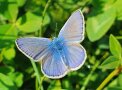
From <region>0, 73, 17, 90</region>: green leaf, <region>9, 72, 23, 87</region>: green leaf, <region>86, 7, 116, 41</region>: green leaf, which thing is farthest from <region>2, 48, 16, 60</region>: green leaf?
<region>86, 7, 116, 41</region>: green leaf

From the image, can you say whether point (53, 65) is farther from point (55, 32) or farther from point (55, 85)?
point (55, 32)

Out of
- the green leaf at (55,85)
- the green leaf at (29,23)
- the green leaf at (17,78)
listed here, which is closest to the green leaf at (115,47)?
the green leaf at (55,85)

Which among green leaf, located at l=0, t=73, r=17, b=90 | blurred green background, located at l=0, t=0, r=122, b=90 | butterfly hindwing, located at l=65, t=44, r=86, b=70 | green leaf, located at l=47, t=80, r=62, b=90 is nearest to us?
butterfly hindwing, located at l=65, t=44, r=86, b=70

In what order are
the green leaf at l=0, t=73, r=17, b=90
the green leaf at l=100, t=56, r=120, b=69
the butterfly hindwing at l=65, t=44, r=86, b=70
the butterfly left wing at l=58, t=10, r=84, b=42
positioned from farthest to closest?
the green leaf at l=0, t=73, r=17, b=90
the green leaf at l=100, t=56, r=120, b=69
the butterfly left wing at l=58, t=10, r=84, b=42
the butterfly hindwing at l=65, t=44, r=86, b=70

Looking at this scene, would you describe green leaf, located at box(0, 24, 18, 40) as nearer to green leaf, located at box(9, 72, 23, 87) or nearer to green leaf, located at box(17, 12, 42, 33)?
green leaf, located at box(17, 12, 42, 33)

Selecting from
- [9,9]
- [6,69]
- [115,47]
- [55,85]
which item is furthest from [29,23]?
[115,47]

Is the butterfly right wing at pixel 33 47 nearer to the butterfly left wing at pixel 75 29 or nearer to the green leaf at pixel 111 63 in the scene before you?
the butterfly left wing at pixel 75 29

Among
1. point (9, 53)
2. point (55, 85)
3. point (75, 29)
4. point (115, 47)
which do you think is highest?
point (75, 29)

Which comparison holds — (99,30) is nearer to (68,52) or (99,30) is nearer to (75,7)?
(75,7)
